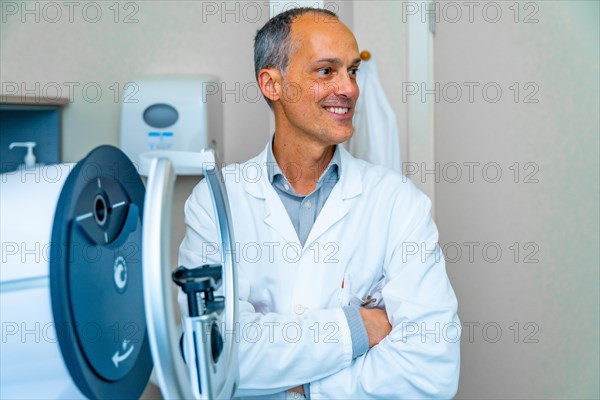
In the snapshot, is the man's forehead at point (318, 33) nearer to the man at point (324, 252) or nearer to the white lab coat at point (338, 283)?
the man at point (324, 252)

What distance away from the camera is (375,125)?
1.78 meters

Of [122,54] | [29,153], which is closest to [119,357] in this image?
[29,153]

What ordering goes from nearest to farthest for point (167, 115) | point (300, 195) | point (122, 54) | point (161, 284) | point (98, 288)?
point (161, 284) < point (98, 288) < point (300, 195) < point (167, 115) < point (122, 54)

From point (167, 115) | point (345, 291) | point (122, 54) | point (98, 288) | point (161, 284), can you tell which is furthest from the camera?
point (122, 54)

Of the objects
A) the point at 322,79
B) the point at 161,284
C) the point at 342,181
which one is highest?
the point at 322,79

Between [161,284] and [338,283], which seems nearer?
[161,284]


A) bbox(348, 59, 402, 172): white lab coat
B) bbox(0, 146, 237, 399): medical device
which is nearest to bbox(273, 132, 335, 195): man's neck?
bbox(348, 59, 402, 172): white lab coat

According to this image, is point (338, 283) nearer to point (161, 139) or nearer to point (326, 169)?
point (326, 169)

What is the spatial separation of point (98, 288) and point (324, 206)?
731 millimetres

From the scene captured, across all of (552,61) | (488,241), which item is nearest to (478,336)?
(488,241)

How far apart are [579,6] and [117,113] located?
1298mm

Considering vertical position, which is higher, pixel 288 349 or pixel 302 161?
pixel 302 161

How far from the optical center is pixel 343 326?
47.0 inches

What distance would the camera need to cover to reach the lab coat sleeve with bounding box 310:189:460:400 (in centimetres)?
117
